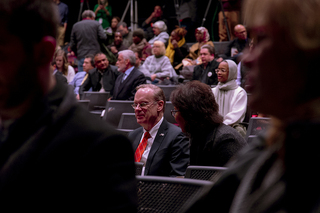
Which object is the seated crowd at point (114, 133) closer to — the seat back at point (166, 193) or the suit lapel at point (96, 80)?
the seat back at point (166, 193)

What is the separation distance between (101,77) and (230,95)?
2619 mm

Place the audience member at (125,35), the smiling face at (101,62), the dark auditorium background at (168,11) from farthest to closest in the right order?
the dark auditorium background at (168,11) → the audience member at (125,35) → the smiling face at (101,62)

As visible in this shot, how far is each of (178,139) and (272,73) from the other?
1.75m

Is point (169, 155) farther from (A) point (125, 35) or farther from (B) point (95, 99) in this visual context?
(A) point (125, 35)

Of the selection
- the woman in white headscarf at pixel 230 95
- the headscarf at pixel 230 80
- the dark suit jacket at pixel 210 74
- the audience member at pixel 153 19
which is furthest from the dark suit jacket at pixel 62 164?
the audience member at pixel 153 19

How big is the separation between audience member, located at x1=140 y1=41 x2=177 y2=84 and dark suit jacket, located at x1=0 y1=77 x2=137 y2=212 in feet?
17.9

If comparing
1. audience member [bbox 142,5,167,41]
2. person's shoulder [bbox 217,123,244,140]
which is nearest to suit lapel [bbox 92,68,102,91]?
audience member [bbox 142,5,167,41]

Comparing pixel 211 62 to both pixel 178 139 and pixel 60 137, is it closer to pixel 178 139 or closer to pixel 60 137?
pixel 178 139

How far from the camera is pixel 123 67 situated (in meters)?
5.72

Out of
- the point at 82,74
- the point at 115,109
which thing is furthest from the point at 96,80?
the point at 115,109

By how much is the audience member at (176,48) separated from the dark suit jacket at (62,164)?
6.64 metres

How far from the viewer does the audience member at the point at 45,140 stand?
693 millimetres

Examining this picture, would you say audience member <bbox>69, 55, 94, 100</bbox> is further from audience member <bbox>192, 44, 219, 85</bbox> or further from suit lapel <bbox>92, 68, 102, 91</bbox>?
audience member <bbox>192, 44, 219, 85</bbox>

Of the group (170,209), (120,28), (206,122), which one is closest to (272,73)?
(170,209)
